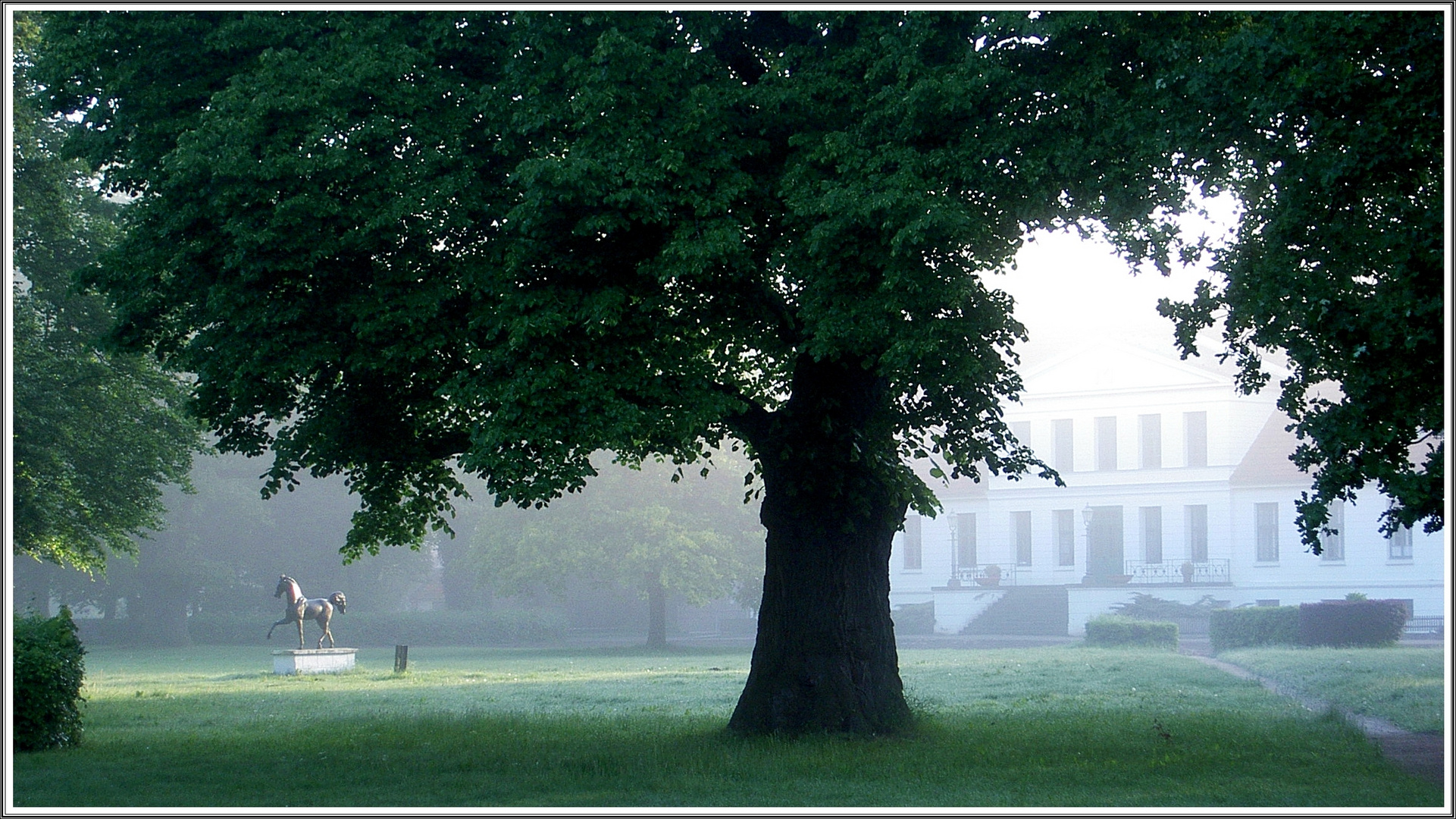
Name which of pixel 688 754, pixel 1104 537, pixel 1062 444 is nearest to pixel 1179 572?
pixel 1104 537

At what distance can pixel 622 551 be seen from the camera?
49.2 m

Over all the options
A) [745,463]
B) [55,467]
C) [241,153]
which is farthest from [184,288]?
[745,463]

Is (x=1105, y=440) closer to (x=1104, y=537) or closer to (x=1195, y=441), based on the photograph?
(x=1195, y=441)

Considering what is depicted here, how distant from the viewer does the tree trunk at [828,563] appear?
14.7 m

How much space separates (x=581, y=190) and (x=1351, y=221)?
612 cm

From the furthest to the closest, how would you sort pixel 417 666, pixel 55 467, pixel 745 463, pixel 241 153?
pixel 745 463, pixel 417 666, pixel 55 467, pixel 241 153

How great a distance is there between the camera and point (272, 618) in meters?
57.6

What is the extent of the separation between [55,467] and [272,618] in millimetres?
38220

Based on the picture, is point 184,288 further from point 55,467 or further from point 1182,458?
point 1182,458

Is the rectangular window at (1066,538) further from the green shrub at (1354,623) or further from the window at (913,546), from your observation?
the green shrub at (1354,623)

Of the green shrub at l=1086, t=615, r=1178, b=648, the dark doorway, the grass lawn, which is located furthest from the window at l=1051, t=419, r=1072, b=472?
the grass lawn

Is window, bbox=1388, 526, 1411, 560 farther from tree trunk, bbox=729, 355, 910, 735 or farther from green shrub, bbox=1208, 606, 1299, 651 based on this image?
tree trunk, bbox=729, 355, 910, 735

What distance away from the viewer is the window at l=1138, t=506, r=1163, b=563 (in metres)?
58.7

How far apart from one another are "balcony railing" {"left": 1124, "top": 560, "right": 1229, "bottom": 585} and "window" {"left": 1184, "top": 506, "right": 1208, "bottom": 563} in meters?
0.57
